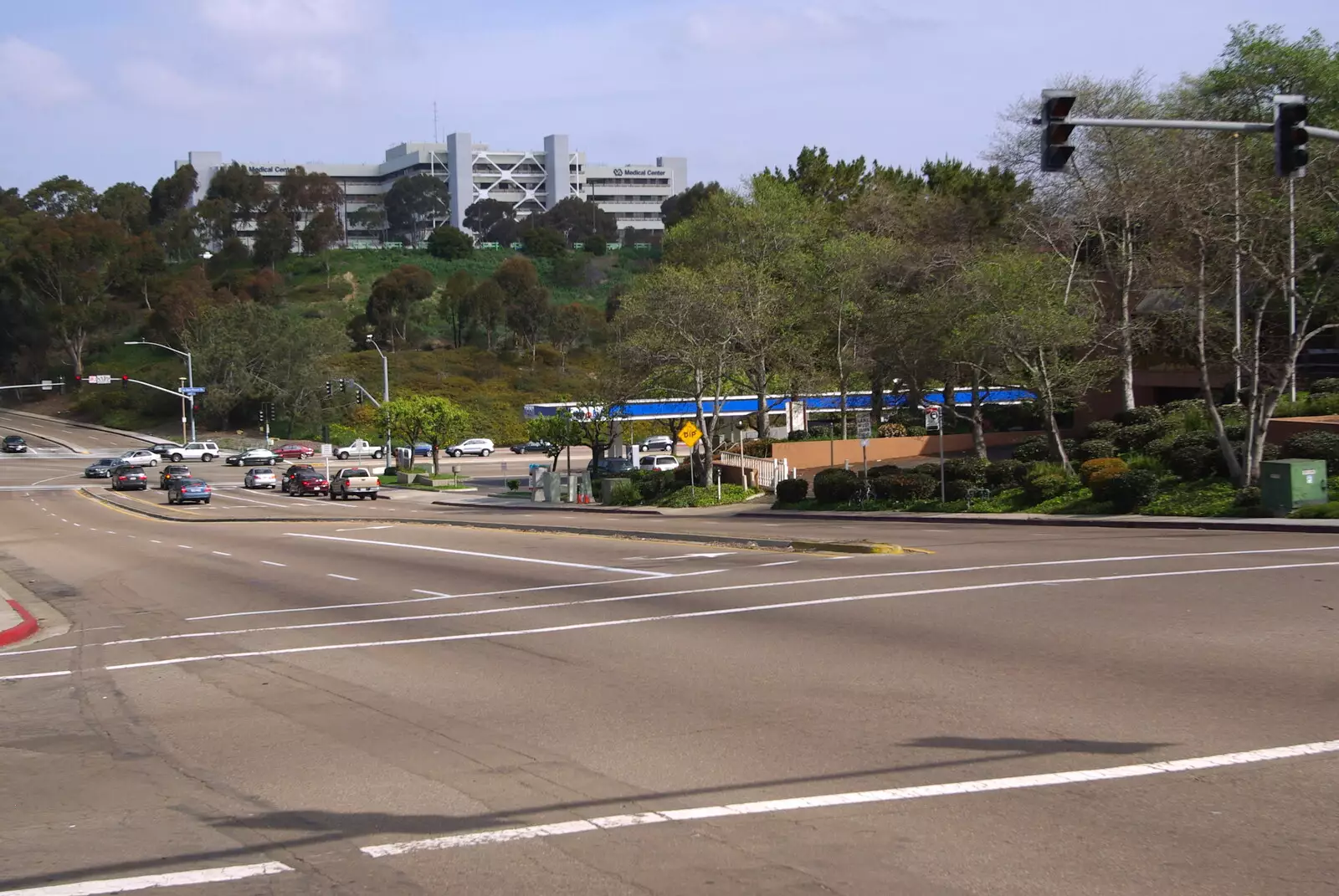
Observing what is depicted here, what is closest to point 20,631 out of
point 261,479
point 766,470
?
point 766,470

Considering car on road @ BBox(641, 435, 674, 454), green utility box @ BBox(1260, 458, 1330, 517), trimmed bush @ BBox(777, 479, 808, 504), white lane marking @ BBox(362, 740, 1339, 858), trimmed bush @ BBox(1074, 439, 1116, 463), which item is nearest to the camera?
white lane marking @ BBox(362, 740, 1339, 858)

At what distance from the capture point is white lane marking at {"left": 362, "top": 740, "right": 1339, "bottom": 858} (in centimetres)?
695

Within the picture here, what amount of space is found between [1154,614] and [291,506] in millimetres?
45049

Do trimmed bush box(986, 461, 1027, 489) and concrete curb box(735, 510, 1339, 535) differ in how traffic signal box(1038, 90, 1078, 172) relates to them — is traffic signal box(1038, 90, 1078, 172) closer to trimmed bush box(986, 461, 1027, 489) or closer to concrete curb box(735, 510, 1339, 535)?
concrete curb box(735, 510, 1339, 535)

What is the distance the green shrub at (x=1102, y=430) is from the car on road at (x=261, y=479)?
152 feet

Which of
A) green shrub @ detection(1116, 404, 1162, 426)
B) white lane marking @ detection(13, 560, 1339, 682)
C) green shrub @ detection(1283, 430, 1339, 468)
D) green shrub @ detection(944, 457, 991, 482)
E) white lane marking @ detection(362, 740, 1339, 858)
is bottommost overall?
white lane marking @ detection(13, 560, 1339, 682)

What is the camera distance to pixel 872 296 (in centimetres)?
5253

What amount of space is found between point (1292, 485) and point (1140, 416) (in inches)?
671

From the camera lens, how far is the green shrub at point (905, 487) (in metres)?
36.3

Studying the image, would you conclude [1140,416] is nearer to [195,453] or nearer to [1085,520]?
[1085,520]

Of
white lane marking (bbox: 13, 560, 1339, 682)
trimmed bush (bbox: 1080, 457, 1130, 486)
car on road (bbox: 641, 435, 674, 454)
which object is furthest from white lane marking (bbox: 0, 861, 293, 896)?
car on road (bbox: 641, 435, 674, 454)

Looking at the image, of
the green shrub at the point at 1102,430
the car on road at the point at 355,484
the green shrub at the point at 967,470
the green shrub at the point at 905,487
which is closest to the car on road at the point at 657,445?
the car on road at the point at 355,484

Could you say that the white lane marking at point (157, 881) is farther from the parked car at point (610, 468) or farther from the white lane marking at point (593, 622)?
the parked car at point (610, 468)

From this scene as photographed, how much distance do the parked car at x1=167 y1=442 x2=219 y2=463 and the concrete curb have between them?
64488mm
